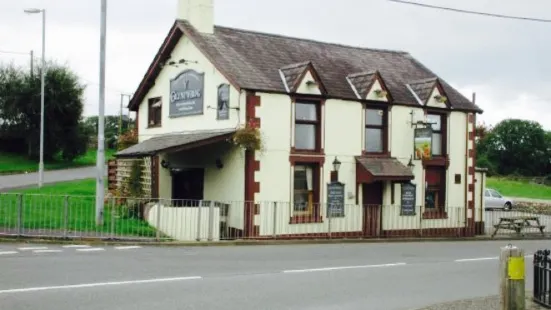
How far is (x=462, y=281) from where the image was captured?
1287cm

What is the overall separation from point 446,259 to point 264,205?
6.31 metres

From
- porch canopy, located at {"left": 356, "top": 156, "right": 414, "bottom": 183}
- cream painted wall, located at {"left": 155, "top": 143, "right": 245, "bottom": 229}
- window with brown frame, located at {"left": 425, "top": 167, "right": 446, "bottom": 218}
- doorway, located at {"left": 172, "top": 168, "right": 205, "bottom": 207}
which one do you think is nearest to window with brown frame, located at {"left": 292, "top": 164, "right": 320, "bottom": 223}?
porch canopy, located at {"left": 356, "top": 156, "right": 414, "bottom": 183}

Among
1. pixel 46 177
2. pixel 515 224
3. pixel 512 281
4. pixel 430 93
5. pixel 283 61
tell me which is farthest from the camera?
pixel 46 177

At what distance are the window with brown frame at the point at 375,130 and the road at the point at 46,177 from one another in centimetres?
1710

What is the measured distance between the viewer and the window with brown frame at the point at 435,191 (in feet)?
84.0

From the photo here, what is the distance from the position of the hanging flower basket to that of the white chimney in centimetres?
473

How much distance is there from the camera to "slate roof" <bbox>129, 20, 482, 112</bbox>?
856 inches

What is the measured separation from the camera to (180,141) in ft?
70.5

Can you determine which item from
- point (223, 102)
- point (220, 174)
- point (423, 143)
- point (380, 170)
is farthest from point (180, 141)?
point (423, 143)

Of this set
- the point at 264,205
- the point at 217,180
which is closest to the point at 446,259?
the point at 264,205

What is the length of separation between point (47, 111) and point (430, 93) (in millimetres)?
32894

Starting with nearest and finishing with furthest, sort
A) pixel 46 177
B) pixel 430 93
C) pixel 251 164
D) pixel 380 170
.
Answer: pixel 251 164, pixel 380 170, pixel 430 93, pixel 46 177

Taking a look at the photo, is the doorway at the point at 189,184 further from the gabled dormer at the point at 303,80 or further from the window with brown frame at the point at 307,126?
the gabled dormer at the point at 303,80

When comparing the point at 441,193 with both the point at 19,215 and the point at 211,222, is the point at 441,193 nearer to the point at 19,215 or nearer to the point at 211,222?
the point at 211,222
